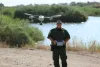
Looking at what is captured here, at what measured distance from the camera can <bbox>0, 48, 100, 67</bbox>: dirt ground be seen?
16.2 m

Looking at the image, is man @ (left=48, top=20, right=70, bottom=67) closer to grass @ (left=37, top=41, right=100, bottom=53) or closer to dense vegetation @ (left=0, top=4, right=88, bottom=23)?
grass @ (left=37, top=41, right=100, bottom=53)

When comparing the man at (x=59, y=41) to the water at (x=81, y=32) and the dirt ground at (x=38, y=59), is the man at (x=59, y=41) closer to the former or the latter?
the dirt ground at (x=38, y=59)

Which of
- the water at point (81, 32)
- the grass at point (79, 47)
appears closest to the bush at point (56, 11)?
the water at point (81, 32)

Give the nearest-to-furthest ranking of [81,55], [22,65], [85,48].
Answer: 1. [22,65]
2. [81,55]
3. [85,48]

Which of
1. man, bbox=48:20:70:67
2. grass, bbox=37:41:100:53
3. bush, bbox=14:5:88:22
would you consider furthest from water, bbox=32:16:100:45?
bush, bbox=14:5:88:22

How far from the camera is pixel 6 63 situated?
1620 centimetres

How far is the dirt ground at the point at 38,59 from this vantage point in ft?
53.2

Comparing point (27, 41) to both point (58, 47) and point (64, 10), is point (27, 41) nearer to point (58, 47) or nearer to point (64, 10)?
point (58, 47)

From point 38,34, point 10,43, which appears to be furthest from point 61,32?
point 38,34

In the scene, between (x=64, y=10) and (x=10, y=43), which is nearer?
(x=10, y=43)

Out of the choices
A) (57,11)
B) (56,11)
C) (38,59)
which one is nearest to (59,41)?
(38,59)

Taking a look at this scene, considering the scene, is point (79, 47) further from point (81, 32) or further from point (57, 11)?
point (57, 11)

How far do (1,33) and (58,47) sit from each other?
1421 cm

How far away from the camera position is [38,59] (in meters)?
17.8
